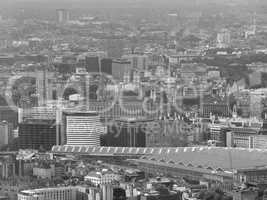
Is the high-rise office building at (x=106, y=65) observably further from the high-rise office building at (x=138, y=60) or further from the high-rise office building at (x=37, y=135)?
the high-rise office building at (x=37, y=135)

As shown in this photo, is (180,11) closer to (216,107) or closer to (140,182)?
(216,107)

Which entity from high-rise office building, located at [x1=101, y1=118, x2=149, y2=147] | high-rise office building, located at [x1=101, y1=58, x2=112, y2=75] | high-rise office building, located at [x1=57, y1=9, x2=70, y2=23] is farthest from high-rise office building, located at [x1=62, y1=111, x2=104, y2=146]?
high-rise office building, located at [x1=57, y1=9, x2=70, y2=23]

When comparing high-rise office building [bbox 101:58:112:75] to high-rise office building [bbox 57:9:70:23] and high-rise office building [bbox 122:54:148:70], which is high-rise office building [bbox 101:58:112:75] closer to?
high-rise office building [bbox 122:54:148:70]

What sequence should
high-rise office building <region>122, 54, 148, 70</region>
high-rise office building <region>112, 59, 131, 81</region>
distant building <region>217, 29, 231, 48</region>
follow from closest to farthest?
high-rise office building <region>112, 59, 131, 81</region> → high-rise office building <region>122, 54, 148, 70</region> → distant building <region>217, 29, 231, 48</region>

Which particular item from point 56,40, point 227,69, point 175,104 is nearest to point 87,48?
point 56,40

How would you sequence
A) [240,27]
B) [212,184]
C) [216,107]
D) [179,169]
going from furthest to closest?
[240,27] → [216,107] → [179,169] → [212,184]

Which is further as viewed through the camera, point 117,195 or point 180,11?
point 180,11
